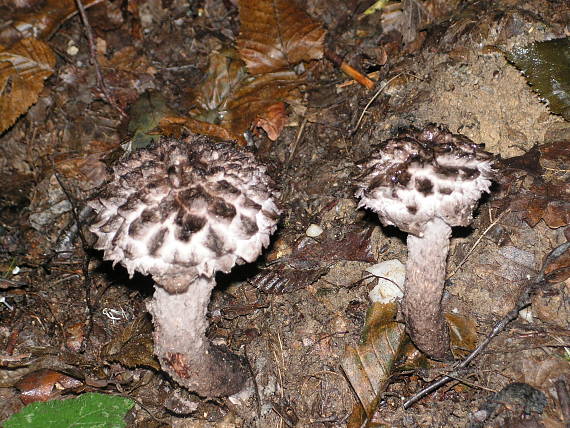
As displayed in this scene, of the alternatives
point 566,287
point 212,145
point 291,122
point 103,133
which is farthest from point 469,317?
point 103,133

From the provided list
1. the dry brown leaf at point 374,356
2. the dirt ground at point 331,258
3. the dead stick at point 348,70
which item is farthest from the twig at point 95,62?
the dry brown leaf at point 374,356

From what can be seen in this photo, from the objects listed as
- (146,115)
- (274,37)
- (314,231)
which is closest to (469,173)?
(314,231)

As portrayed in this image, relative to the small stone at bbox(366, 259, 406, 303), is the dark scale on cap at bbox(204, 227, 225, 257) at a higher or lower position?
higher

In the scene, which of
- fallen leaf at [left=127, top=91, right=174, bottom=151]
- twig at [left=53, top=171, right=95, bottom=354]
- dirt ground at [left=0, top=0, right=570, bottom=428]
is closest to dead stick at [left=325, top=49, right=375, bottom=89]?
dirt ground at [left=0, top=0, right=570, bottom=428]

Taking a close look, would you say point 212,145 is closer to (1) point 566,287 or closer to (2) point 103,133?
(1) point 566,287

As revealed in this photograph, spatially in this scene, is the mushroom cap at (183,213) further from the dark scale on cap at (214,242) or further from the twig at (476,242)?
the twig at (476,242)

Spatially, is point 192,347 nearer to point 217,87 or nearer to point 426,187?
point 426,187

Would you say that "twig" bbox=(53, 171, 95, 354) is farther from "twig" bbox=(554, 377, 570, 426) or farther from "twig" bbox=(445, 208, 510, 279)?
"twig" bbox=(554, 377, 570, 426)
